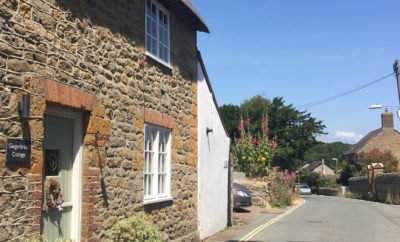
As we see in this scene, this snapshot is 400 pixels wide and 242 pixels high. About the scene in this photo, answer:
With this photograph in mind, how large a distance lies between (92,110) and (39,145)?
150 centimetres

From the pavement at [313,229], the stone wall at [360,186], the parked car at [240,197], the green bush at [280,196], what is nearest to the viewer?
the pavement at [313,229]

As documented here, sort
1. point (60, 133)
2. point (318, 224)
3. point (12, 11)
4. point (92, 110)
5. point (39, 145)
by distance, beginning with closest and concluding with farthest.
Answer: point (12, 11) < point (39, 145) < point (60, 133) < point (92, 110) < point (318, 224)

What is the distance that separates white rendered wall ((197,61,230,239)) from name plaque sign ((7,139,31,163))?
7.11 m

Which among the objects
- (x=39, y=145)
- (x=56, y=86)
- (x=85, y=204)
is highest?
(x=56, y=86)

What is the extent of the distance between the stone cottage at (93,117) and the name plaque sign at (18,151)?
0.04 feet

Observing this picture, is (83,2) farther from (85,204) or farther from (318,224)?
(318,224)

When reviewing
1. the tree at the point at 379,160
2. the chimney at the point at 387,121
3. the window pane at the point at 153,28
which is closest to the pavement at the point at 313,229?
the window pane at the point at 153,28

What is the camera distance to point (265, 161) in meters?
28.0

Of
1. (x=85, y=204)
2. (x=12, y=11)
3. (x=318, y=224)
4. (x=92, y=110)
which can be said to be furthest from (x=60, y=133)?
(x=318, y=224)

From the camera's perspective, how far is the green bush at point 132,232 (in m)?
7.85

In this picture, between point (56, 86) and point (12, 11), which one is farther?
point (56, 86)

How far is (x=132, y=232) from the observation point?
25.9 feet

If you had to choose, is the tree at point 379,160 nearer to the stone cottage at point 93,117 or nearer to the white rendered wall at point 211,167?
the white rendered wall at point 211,167

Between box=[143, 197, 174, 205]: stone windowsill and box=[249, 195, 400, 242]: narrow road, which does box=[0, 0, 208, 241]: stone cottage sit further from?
box=[249, 195, 400, 242]: narrow road
